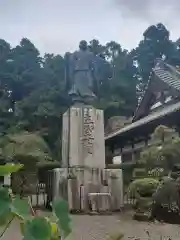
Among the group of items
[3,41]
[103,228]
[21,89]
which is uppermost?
[3,41]

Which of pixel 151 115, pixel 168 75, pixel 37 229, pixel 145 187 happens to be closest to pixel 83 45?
pixel 145 187

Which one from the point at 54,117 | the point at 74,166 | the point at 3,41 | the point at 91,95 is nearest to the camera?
the point at 74,166

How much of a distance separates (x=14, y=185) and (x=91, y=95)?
380cm

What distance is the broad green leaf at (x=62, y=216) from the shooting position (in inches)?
30.3

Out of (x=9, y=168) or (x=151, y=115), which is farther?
(x=151, y=115)

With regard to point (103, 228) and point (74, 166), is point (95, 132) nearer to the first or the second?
point (74, 166)

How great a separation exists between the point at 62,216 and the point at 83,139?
708 cm

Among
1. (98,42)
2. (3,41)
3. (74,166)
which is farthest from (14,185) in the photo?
(98,42)

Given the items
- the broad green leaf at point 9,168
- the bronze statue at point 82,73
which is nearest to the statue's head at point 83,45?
the bronze statue at point 82,73

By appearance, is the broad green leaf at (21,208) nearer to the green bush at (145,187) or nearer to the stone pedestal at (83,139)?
the green bush at (145,187)

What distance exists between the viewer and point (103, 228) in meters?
5.16

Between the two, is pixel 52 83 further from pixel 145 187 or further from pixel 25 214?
pixel 25 214

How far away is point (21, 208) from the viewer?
78 centimetres

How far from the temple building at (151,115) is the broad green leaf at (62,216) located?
34.5 ft
